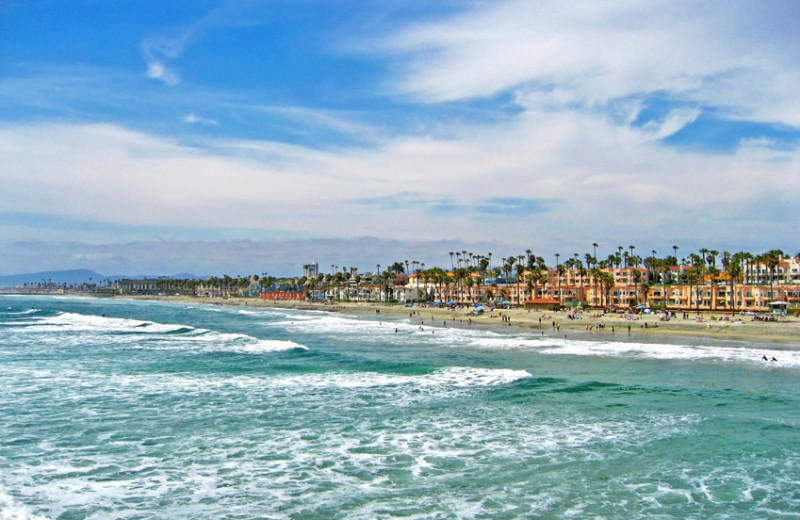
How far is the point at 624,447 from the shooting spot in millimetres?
16719

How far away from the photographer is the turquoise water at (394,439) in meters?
12.6

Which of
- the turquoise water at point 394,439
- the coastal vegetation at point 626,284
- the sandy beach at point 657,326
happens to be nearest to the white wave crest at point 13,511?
the turquoise water at point 394,439

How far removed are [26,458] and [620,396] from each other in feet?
68.0

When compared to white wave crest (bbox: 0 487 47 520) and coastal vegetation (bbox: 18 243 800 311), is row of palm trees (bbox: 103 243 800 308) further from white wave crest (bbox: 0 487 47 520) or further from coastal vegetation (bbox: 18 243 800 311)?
white wave crest (bbox: 0 487 47 520)

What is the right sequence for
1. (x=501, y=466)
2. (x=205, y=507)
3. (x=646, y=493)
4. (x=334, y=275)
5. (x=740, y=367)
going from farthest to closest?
(x=334, y=275), (x=740, y=367), (x=501, y=466), (x=646, y=493), (x=205, y=507)

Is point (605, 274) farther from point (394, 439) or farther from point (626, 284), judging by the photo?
point (394, 439)

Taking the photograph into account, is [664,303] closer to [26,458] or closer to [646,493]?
[646,493]

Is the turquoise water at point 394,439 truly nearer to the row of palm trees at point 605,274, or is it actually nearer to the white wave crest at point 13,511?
the white wave crest at point 13,511

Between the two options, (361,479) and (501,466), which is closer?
(361,479)

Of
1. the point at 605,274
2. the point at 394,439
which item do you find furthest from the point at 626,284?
the point at 394,439

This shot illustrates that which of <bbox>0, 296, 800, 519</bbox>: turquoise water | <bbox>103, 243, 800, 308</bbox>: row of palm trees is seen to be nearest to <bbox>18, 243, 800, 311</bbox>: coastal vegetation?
<bbox>103, 243, 800, 308</bbox>: row of palm trees

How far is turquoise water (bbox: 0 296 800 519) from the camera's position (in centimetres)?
1264

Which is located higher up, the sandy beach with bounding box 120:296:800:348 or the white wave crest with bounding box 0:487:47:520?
the white wave crest with bounding box 0:487:47:520

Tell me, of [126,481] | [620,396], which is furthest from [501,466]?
[620,396]
